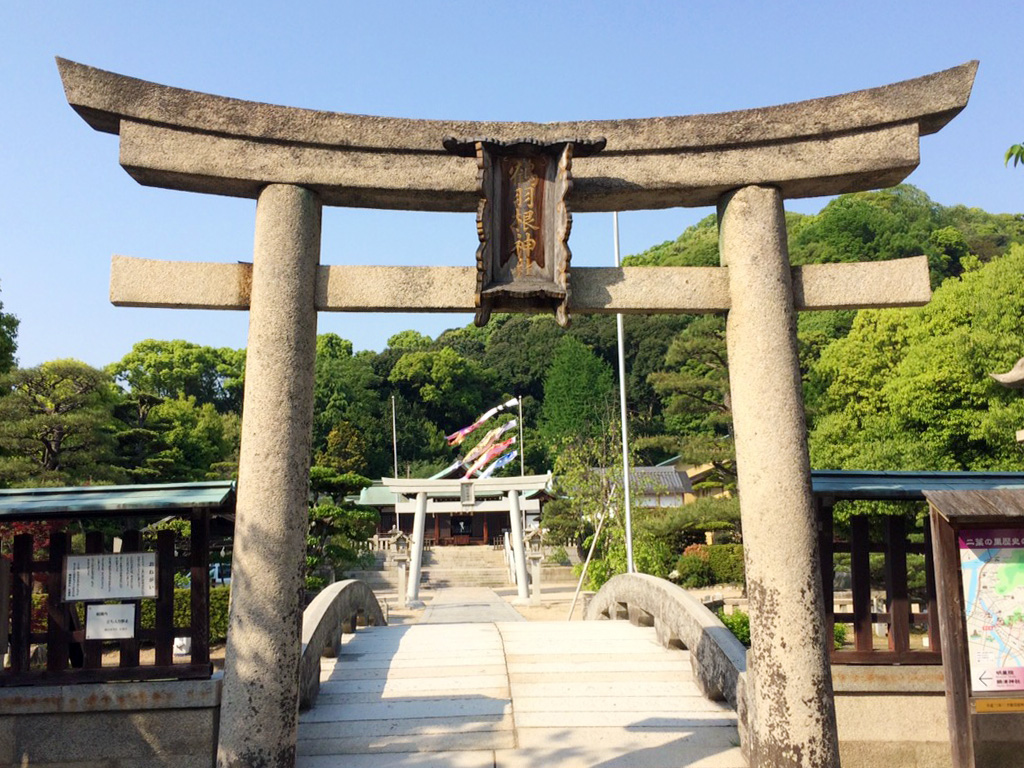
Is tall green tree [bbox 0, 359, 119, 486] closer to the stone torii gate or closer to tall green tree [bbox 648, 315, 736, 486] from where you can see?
tall green tree [bbox 648, 315, 736, 486]

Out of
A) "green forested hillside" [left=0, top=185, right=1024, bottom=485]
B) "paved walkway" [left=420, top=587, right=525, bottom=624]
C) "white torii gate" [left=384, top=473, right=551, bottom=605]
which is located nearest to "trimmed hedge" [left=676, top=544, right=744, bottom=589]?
"green forested hillside" [left=0, top=185, right=1024, bottom=485]

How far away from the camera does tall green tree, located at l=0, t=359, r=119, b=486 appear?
24.4 m

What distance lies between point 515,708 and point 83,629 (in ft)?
11.0

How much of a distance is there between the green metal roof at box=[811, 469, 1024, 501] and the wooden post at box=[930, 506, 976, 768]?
1105 millimetres

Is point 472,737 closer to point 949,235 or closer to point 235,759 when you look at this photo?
point 235,759

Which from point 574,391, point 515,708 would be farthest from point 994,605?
point 574,391

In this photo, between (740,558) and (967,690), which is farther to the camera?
(740,558)

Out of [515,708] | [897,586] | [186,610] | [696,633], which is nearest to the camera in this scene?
[897,586]

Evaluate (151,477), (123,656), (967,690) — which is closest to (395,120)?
(123,656)

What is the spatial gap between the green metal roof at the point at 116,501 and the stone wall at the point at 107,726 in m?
1.18

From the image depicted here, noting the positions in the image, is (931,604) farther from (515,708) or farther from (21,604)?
(21,604)

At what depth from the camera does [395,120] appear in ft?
20.9

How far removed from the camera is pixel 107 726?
19.2 ft

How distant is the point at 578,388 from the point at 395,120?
52.7 meters
